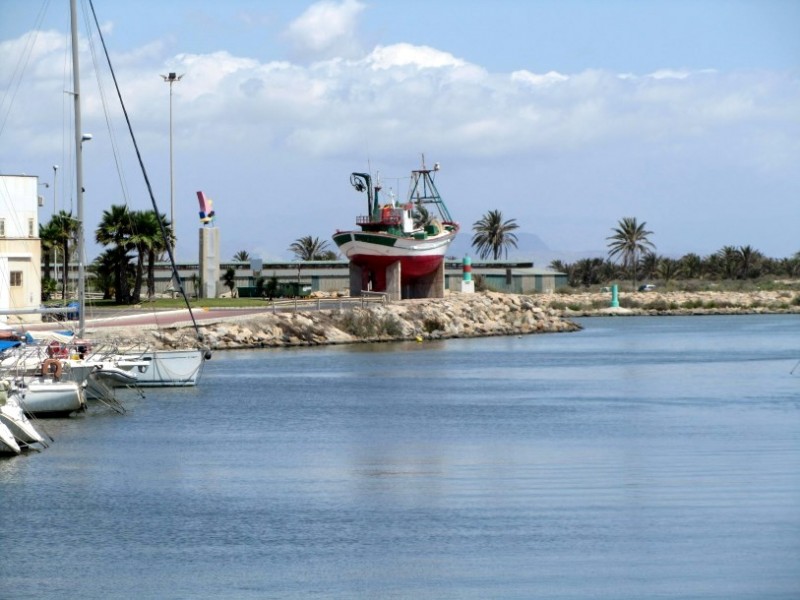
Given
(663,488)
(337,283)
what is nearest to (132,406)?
(663,488)

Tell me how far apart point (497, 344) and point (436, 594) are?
2004 inches

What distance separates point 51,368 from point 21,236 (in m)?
25.8

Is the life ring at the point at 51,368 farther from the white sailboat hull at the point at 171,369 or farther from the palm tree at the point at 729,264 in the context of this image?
the palm tree at the point at 729,264

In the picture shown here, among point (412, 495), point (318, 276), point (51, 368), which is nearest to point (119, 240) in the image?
point (318, 276)

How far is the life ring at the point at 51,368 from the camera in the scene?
29.9m

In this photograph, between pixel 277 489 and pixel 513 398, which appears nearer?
pixel 277 489

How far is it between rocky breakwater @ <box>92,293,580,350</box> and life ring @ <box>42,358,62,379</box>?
15.8 m

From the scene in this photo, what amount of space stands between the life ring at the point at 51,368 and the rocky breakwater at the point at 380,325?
51.9 ft

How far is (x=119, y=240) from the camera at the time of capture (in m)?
67.6

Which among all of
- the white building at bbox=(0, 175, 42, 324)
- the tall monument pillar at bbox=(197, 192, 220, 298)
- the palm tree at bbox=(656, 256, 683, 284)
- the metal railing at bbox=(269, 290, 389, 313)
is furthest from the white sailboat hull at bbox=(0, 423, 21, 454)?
the palm tree at bbox=(656, 256, 683, 284)

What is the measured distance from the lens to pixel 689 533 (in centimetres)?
1841

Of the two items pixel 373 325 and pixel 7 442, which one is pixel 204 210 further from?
pixel 7 442

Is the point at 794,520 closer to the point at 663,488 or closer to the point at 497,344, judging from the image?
the point at 663,488

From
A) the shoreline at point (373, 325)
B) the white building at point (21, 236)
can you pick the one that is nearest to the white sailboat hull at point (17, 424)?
the shoreline at point (373, 325)
